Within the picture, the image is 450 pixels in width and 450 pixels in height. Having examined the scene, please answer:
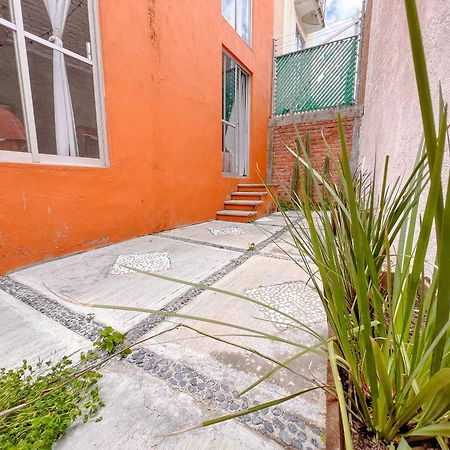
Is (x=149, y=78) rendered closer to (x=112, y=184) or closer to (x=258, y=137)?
(x=112, y=184)

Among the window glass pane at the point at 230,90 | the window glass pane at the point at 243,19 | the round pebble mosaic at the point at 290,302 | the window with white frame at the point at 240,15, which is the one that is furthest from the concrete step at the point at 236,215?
the window glass pane at the point at 243,19

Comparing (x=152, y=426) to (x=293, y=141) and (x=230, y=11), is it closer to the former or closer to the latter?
(x=230, y=11)

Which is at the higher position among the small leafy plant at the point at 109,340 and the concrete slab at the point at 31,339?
the small leafy plant at the point at 109,340

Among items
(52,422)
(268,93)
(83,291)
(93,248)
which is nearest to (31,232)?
(93,248)

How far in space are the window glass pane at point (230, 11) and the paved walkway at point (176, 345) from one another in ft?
12.4

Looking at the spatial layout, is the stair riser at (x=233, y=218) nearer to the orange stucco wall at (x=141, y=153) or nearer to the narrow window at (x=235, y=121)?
the orange stucco wall at (x=141, y=153)

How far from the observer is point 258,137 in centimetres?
492

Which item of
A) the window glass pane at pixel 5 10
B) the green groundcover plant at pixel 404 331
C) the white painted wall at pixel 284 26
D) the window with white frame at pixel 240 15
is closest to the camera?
the green groundcover plant at pixel 404 331

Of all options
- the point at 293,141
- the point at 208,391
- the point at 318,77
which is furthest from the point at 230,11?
the point at 208,391

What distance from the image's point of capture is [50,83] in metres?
1.76

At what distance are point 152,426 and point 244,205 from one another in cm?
323

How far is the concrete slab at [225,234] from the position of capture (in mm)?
2334

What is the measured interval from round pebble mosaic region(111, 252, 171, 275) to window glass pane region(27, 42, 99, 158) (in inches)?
37.8

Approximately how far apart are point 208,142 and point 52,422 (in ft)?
10.6
